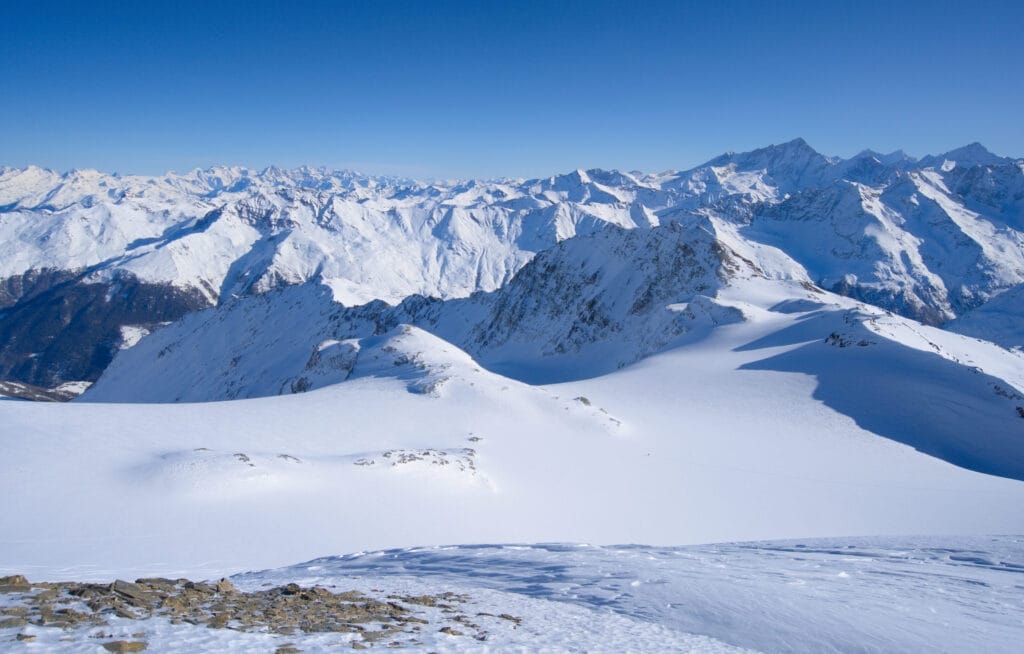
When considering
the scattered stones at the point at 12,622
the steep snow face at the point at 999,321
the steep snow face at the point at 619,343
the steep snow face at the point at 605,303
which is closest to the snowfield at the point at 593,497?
the scattered stones at the point at 12,622

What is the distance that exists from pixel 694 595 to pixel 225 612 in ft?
27.3

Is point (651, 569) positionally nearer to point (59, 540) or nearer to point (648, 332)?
point (59, 540)

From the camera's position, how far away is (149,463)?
21.5m

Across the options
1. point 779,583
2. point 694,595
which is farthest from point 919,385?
point 694,595

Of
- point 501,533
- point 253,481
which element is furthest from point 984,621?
point 253,481

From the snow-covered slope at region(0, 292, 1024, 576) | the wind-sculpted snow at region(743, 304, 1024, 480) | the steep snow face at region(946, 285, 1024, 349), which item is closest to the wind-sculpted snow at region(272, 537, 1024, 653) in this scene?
the snow-covered slope at region(0, 292, 1024, 576)

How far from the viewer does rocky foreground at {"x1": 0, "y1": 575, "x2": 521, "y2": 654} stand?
25.9ft

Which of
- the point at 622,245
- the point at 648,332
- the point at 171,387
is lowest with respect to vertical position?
the point at 171,387

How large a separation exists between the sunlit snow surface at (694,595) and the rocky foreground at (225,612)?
0.18 meters

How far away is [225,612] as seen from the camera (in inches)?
360

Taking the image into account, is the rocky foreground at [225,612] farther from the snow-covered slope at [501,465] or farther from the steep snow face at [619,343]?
the steep snow face at [619,343]

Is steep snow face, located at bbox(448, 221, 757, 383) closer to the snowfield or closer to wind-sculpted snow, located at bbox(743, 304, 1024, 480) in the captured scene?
the snowfield

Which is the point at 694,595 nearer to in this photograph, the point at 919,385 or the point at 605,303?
the point at 919,385

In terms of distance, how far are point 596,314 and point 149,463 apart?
67.1m
